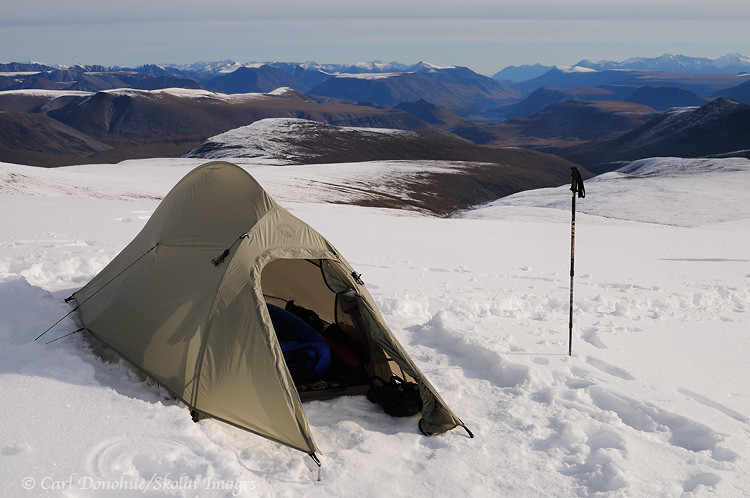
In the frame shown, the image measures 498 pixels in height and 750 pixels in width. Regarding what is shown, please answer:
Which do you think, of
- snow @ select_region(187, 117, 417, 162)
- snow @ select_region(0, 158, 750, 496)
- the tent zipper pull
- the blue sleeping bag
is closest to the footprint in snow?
snow @ select_region(0, 158, 750, 496)

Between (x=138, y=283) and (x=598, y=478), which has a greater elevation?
(x=138, y=283)

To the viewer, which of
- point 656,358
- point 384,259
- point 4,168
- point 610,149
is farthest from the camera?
point 610,149

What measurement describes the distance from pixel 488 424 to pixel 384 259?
30.0ft

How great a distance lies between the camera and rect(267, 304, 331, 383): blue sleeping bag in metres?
8.40

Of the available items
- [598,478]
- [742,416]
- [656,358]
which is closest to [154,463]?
[598,478]

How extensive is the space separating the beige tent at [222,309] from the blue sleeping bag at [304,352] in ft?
1.38

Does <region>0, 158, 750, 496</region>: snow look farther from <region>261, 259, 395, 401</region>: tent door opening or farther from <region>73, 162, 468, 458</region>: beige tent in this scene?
<region>261, 259, 395, 401</region>: tent door opening

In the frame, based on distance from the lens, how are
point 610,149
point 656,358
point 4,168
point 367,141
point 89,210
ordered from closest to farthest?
1. point 656,358
2. point 89,210
3. point 4,168
4. point 367,141
5. point 610,149

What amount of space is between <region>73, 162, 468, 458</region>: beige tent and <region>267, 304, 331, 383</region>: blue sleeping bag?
1.38 ft

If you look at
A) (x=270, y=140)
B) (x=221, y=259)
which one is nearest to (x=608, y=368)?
(x=221, y=259)

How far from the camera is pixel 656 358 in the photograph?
977 cm

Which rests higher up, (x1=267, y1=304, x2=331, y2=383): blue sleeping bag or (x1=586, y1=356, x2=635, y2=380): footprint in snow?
(x1=267, y1=304, x2=331, y2=383): blue sleeping bag

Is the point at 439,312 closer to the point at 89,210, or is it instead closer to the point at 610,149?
the point at 89,210

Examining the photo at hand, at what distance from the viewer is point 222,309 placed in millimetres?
7465
